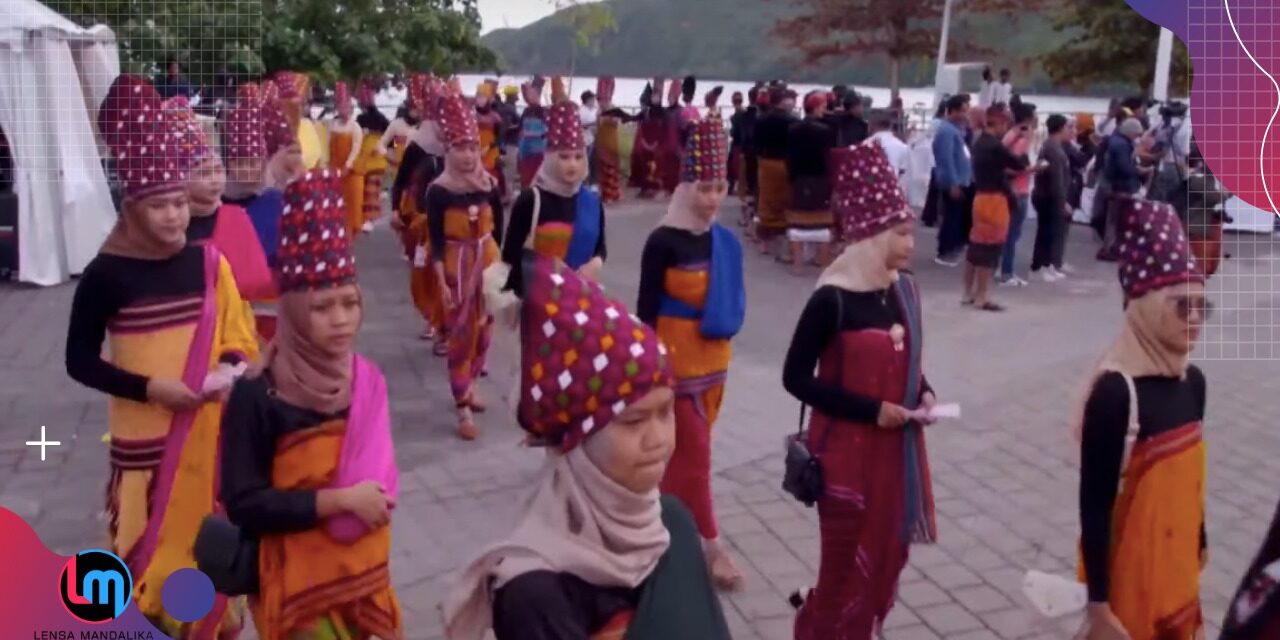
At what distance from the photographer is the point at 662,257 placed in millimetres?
5113

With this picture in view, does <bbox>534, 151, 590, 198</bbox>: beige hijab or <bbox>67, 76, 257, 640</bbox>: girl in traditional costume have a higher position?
<bbox>534, 151, 590, 198</bbox>: beige hijab

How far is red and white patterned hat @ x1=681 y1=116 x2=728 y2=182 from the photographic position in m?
5.20

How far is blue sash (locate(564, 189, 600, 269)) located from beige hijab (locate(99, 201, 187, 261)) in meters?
2.93

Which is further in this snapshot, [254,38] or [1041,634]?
[254,38]

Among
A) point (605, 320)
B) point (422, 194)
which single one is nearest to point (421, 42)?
point (422, 194)

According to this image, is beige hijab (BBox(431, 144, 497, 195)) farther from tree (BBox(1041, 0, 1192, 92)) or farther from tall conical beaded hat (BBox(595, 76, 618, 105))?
tree (BBox(1041, 0, 1192, 92))

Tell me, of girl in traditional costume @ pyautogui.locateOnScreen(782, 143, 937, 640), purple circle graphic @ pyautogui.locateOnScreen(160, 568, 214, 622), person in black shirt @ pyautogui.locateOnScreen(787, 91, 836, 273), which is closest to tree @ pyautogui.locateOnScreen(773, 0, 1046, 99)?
person in black shirt @ pyautogui.locateOnScreen(787, 91, 836, 273)

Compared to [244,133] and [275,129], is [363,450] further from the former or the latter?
[275,129]

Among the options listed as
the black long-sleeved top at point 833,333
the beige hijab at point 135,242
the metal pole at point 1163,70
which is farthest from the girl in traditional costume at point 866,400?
the metal pole at point 1163,70

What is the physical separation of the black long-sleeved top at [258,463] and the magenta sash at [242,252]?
169cm

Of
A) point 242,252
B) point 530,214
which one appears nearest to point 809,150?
point 530,214

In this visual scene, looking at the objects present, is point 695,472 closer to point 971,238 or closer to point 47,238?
point 971,238

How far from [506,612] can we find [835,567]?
2.01 m

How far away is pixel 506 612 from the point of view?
93.7 inches
